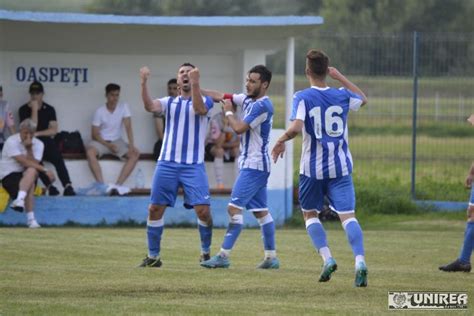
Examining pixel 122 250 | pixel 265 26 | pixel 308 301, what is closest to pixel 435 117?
pixel 265 26

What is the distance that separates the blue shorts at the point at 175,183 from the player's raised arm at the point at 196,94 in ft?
1.92

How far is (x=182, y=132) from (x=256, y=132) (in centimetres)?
76

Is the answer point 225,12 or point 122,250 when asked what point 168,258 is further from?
point 225,12

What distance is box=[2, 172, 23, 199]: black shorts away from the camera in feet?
64.0

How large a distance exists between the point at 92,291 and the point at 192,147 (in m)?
2.57

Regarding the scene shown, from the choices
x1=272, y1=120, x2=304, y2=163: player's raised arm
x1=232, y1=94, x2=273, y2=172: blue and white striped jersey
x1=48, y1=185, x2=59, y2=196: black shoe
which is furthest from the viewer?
x1=48, y1=185, x2=59, y2=196: black shoe

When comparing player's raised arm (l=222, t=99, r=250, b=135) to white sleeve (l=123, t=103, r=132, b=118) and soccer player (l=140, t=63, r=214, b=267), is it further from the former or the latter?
white sleeve (l=123, t=103, r=132, b=118)

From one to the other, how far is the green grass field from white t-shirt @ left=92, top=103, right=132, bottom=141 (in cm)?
329

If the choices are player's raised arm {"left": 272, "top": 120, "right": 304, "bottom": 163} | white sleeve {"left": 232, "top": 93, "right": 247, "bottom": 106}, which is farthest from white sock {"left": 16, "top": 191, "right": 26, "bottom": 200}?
player's raised arm {"left": 272, "top": 120, "right": 304, "bottom": 163}

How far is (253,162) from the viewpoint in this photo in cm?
1324

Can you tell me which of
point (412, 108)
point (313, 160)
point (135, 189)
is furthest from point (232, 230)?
→ point (412, 108)

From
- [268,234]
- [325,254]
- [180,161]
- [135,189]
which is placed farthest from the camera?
[135,189]

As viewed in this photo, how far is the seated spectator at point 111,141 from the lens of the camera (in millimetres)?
20688

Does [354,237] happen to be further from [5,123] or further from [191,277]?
Answer: [5,123]
